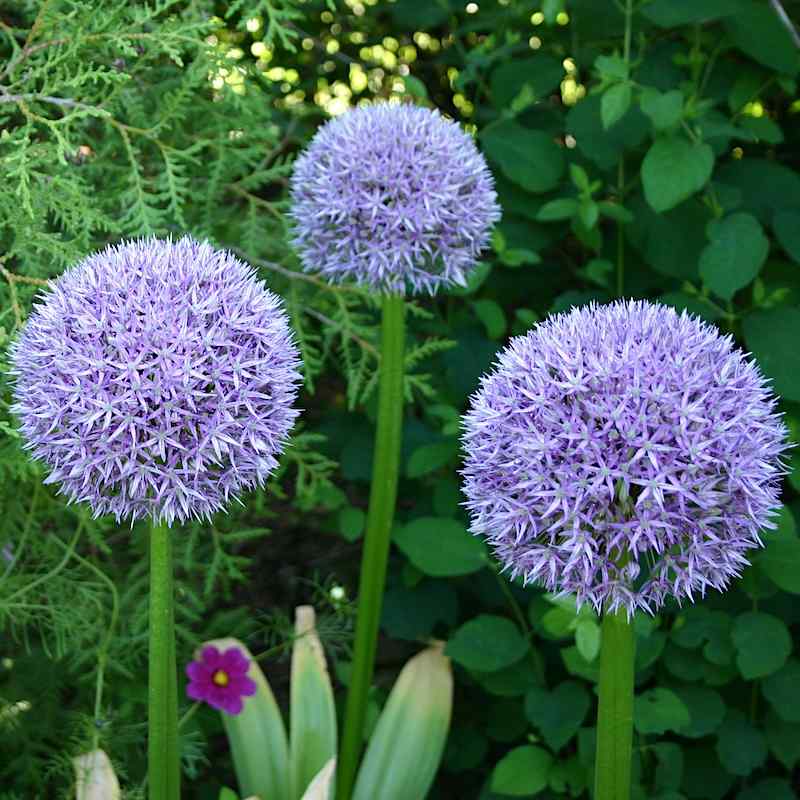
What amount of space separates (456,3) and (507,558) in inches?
64.2

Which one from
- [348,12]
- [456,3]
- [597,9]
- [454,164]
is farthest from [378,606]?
[348,12]

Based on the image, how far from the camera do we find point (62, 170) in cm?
197

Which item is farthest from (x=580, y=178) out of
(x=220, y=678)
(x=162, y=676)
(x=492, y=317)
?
(x=162, y=676)

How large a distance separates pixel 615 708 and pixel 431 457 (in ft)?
2.94

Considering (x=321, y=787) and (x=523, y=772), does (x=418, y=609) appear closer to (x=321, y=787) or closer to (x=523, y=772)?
(x=523, y=772)

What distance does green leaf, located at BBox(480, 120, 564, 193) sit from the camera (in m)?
2.18

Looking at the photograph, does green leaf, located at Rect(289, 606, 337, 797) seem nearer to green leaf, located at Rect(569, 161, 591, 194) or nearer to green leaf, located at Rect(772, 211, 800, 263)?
green leaf, located at Rect(569, 161, 591, 194)

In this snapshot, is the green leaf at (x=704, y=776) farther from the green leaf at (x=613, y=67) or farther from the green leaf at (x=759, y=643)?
the green leaf at (x=613, y=67)

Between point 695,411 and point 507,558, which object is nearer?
point 695,411

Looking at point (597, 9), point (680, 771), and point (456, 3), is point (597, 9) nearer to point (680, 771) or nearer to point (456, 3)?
point (456, 3)

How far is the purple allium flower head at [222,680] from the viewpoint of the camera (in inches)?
72.7

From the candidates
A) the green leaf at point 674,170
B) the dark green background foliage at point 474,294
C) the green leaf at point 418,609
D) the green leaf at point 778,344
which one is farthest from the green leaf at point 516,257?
the green leaf at point 418,609

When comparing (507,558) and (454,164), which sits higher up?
(454,164)

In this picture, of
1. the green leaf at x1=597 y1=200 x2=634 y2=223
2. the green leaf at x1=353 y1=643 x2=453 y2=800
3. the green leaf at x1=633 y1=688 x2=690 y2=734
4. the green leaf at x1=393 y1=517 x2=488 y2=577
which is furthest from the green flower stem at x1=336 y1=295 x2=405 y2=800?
the green leaf at x1=597 y1=200 x2=634 y2=223
